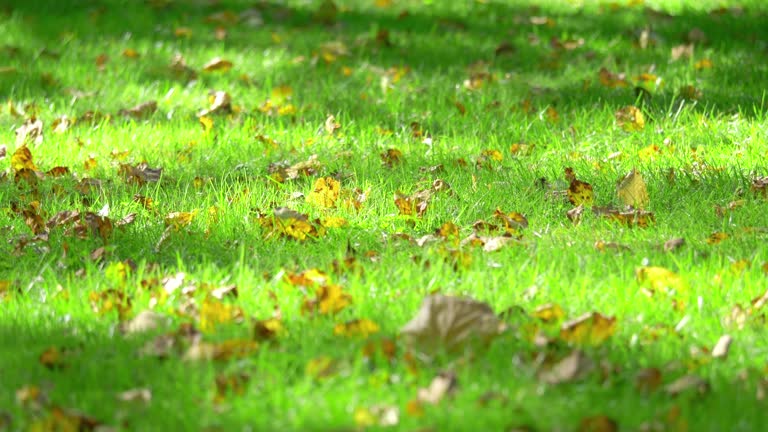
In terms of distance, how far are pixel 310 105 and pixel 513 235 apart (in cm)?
233

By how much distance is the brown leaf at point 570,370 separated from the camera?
2.33 m

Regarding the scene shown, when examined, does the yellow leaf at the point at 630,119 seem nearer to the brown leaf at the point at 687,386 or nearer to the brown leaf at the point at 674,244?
the brown leaf at the point at 674,244

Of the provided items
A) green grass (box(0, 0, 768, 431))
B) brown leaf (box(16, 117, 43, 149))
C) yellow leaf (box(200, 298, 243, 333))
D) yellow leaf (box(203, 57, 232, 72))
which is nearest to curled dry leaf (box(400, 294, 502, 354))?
green grass (box(0, 0, 768, 431))

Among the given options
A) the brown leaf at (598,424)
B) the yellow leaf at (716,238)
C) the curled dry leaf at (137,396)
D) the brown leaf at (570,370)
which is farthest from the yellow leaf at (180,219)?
the brown leaf at (598,424)

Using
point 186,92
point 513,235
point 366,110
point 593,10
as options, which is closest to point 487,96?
point 366,110

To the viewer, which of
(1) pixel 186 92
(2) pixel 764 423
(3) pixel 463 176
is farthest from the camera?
(1) pixel 186 92

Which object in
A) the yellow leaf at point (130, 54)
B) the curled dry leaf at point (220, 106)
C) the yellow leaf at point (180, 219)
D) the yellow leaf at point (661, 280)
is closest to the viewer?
the yellow leaf at point (661, 280)

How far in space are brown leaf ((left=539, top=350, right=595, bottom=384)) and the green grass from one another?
0.08 feet

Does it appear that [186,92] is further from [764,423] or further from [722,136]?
[764,423]

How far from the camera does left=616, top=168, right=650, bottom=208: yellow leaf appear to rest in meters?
3.78

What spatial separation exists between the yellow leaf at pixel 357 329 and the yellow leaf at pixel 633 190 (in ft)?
5.15

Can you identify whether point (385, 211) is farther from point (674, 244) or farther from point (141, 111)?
point (141, 111)

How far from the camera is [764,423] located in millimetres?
2172

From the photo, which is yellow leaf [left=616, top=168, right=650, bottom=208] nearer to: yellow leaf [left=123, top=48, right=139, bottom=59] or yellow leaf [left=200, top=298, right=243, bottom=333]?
yellow leaf [left=200, top=298, right=243, bottom=333]
